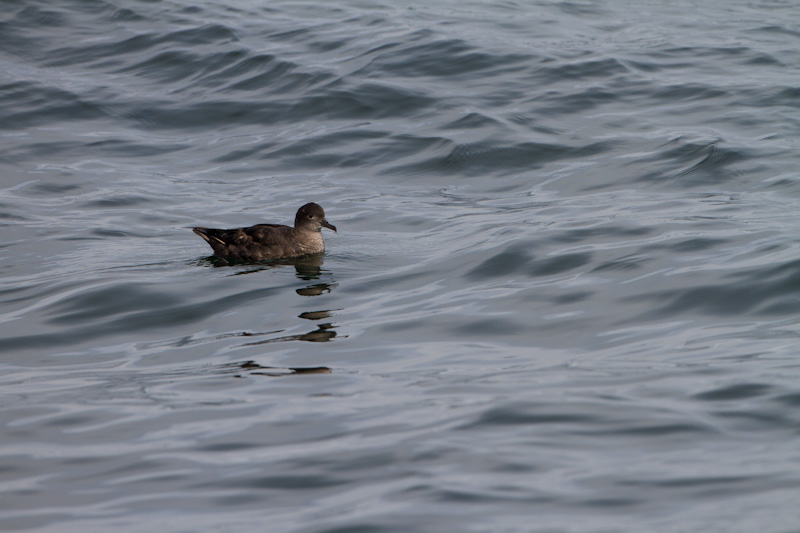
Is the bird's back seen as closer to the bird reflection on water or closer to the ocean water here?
the bird reflection on water

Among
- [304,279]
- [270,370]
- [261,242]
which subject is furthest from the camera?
[261,242]

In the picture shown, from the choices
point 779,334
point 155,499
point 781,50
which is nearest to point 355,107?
point 781,50

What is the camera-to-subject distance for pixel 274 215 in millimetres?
12586

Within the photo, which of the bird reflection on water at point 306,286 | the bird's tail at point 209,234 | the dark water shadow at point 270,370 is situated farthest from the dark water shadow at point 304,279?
the dark water shadow at point 270,370

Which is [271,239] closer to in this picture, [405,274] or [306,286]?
[306,286]

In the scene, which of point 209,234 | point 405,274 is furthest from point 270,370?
point 209,234

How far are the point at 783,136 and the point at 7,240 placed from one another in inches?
367

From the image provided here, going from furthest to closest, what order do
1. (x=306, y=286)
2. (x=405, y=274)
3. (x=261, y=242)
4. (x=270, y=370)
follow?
(x=261, y=242)
(x=405, y=274)
(x=306, y=286)
(x=270, y=370)

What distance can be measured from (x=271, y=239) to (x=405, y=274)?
1668mm

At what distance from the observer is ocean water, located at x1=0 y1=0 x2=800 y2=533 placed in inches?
199

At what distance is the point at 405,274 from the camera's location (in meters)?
9.87

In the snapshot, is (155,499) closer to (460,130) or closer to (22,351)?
(22,351)

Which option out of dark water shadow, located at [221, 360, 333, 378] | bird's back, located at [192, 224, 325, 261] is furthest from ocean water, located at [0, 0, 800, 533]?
bird's back, located at [192, 224, 325, 261]

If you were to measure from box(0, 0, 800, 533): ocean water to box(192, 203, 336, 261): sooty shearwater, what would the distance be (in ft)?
0.60
